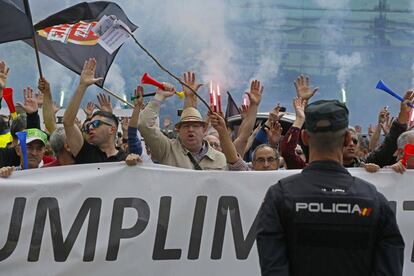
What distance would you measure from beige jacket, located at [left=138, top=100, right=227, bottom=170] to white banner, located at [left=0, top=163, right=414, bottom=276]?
1.64 feet

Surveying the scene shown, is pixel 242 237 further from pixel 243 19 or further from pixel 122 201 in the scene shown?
pixel 243 19

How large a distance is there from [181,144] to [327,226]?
2.31 metres

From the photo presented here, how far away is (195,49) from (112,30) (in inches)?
677

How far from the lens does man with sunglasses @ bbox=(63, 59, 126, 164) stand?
4.23 meters

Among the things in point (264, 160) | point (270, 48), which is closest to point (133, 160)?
point (264, 160)

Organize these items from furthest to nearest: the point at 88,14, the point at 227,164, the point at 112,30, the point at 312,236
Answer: the point at 88,14, the point at 112,30, the point at 227,164, the point at 312,236

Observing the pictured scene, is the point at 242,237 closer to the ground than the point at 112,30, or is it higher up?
closer to the ground

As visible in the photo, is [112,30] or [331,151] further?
[112,30]

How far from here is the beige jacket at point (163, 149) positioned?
4.40 metres

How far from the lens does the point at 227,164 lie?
432 cm

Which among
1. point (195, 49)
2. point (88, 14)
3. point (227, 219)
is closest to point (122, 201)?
point (227, 219)

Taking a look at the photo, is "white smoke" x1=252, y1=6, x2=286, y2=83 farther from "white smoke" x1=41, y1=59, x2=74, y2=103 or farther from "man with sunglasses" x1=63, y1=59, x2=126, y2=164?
"man with sunglasses" x1=63, y1=59, x2=126, y2=164

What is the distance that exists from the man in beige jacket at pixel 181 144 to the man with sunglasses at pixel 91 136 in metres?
0.21

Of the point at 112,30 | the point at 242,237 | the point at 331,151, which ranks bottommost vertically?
the point at 242,237
